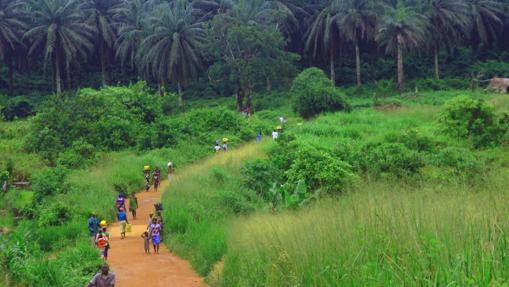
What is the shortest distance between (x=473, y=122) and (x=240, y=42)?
930 inches

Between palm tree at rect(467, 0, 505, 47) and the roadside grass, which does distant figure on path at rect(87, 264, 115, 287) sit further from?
palm tree at rect(467, 0, 505, 47)

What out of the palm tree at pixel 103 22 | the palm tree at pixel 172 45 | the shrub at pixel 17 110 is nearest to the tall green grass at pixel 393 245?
the palm tree at pixel 172 45

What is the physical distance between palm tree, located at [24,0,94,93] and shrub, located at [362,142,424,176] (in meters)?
34.0

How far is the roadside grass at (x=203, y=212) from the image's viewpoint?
1177 cm

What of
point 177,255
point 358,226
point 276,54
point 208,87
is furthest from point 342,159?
point 208,87

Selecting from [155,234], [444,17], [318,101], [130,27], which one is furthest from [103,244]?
[444,17]

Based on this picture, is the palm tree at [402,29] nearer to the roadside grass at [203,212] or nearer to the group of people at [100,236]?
the roadside grass at [203,212]

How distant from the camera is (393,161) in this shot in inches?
602

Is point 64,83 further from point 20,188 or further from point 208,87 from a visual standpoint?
point 20,188

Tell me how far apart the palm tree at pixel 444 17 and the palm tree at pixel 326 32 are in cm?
729

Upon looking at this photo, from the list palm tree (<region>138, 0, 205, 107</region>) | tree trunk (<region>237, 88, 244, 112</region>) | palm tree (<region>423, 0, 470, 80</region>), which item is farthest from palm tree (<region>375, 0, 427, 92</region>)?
palm tree (<region>138, 0, 205, 107</region>)

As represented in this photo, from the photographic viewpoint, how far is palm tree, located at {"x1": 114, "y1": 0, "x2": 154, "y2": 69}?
47.5 m

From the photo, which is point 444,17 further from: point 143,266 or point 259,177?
point 143,266

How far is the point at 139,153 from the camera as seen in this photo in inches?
1083
